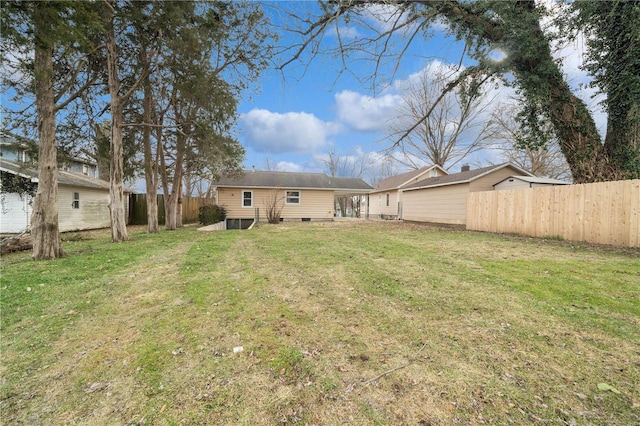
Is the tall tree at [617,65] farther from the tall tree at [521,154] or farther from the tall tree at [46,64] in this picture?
the tall tree at [521,154]

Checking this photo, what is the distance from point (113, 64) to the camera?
8.34 metres

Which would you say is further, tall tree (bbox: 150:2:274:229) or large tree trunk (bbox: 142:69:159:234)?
large tree trunk (bbox: 142:69:159:234)

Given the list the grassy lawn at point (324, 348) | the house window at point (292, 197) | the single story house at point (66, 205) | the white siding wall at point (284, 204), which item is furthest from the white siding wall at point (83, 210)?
the grassy lawn at point (324, 348)

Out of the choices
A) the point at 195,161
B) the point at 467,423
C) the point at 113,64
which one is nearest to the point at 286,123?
the point at 467,423

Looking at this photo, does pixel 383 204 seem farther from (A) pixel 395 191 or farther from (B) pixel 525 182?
(B) pixel 525 182

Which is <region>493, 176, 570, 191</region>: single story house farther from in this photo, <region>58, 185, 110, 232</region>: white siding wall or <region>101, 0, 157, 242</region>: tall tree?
<region>58, 185, 110, 232</region>: white siding wall

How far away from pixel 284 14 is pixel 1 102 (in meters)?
10.5

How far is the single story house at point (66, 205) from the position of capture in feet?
36.5

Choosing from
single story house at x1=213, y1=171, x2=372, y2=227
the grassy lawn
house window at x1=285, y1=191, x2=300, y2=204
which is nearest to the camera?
the grassy lawn

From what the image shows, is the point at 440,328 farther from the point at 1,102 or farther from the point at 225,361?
the point at 1,102

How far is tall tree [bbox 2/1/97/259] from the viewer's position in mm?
4141

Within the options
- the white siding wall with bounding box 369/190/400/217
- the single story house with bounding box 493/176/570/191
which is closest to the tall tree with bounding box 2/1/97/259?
the single story house with bounding box 493/176/570/191

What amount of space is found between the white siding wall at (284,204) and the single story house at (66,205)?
255 inches

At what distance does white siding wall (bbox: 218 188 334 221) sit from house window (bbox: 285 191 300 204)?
8.8 inches
